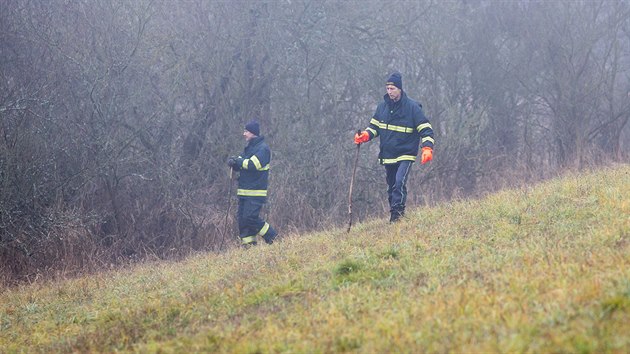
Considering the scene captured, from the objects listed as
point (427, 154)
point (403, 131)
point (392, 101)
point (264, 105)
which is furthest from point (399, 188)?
point (264, 105)

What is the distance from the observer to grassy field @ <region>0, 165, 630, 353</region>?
4.54 m

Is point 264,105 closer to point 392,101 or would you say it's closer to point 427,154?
point 392,101

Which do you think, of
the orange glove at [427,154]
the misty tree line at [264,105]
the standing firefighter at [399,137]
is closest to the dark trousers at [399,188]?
the standing firefighter at [399,137]

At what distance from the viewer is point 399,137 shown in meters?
9.87

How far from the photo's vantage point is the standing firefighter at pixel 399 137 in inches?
385

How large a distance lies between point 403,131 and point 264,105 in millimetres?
8516

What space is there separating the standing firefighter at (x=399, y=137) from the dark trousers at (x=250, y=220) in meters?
2.17

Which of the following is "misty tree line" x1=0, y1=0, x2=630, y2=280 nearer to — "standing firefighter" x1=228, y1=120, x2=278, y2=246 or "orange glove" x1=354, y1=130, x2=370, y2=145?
"standing firefighter" x1=228, y1=120, x2=278, y2=246

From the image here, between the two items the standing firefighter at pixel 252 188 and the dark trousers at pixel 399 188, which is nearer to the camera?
the dark trousers at pixel 399 188

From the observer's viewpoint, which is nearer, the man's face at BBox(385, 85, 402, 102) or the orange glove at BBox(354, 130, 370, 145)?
the man's face at BBox(385, 85, 402, 102)

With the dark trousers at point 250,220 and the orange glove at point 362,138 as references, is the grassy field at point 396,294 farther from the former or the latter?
the dark trousers at point 250,220

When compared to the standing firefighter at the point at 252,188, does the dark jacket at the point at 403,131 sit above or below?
above

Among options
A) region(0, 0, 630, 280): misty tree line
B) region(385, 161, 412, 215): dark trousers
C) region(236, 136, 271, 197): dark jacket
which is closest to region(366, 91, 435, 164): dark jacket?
region(385, 161, 412, 215): dark trousers

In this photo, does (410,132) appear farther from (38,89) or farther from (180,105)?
(180,105)
